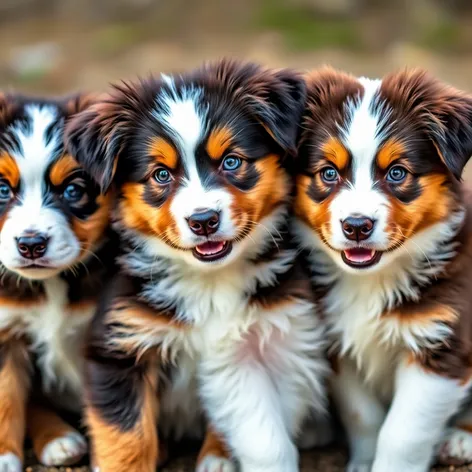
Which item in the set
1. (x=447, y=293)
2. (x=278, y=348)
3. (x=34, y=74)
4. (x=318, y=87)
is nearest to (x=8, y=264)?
(x=278, y=348)

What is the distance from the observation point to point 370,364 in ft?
13.5

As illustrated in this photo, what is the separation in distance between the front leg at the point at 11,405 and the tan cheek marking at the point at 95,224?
1.93ft

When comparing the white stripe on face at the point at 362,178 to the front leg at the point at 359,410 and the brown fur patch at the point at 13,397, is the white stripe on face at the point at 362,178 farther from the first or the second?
the brown fur patch at the point at 13,397

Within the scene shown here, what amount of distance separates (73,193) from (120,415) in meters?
0.97

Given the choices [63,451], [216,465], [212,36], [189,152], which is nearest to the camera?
[189,152]

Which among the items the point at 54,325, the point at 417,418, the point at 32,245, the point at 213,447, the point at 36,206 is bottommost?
the point at 213,447

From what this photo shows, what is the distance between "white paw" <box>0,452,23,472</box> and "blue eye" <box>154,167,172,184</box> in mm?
1419

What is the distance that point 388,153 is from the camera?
12.3ft

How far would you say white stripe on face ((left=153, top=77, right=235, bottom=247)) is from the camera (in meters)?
Result: 3.65

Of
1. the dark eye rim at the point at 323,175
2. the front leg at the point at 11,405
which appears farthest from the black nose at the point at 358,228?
the front leg at the point at 11,405

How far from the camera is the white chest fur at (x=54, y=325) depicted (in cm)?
411

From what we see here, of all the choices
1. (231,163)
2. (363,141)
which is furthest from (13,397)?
(363,141)

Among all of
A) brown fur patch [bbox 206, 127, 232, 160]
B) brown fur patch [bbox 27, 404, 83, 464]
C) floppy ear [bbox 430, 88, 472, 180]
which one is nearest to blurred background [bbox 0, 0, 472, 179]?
brown fur patch [bbox 27, 404, 83, 464]

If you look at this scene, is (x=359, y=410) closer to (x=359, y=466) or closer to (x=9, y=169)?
(x=359, y=466)
